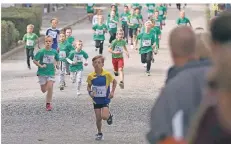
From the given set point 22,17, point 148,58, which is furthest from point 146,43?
point 22,17

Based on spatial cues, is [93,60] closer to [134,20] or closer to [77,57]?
[77,57]

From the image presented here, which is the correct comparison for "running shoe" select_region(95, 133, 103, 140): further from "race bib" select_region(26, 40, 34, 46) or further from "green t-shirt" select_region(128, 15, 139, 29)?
"green t-shirt" select_region(128, 15, 139, 29)

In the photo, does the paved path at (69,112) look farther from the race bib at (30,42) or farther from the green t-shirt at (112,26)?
the green t-shirt at (112,26)

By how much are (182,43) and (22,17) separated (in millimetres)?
25378

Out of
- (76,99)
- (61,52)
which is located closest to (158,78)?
(61,52)

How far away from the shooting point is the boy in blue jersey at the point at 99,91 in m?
11.0

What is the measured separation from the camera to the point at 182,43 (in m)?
3.81

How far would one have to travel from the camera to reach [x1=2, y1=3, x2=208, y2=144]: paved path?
11.3m

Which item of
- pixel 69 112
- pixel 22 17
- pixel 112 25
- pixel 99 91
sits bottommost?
pixel 69 112

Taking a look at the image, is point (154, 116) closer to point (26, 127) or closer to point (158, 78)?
point (26, 127)

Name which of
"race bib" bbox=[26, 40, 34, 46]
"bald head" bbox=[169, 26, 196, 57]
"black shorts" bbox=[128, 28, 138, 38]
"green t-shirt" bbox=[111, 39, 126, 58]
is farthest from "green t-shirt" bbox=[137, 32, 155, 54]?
"bald head" bbox=[169, 26, 196, 57]

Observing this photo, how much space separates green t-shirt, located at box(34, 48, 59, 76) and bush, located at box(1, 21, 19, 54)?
10.3 m

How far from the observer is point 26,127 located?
39.8 feet

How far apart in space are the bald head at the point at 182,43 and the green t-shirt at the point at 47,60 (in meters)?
10.5
